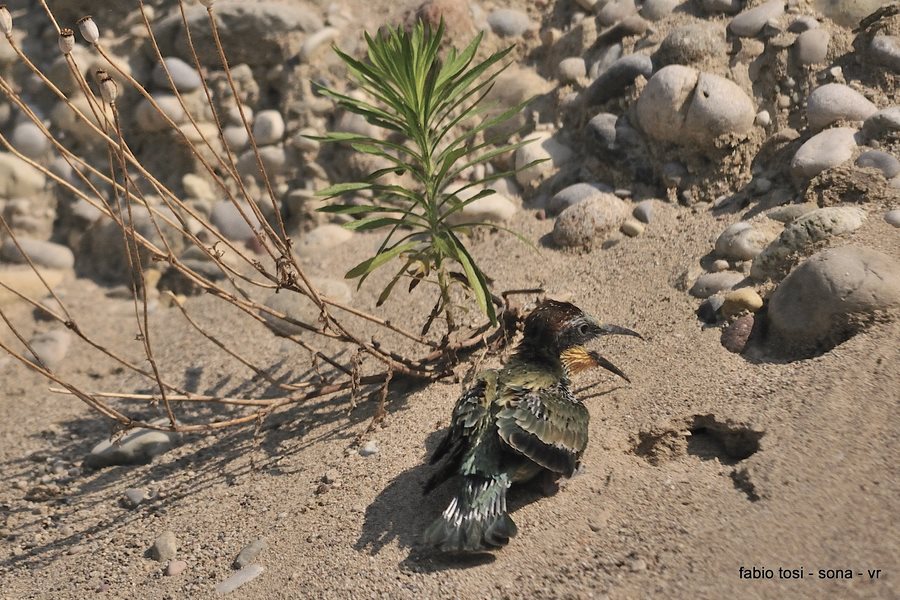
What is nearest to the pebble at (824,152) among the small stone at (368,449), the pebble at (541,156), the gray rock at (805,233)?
the gray rock at (805,233)

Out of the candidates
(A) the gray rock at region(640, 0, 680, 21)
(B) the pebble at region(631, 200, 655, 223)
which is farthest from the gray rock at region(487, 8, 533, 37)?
(B) the pebble at region(631, 200, 655, 223)

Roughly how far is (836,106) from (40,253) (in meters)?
5.09

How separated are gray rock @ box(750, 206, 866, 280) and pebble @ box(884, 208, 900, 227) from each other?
9cm

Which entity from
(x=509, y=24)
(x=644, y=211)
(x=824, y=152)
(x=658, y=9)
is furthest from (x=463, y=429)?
(x=509, y=24)

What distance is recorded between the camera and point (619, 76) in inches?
196

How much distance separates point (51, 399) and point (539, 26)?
399 cm

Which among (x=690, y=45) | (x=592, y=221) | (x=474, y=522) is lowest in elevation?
(x=474, y=522)

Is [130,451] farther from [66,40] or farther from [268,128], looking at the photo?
[268,128]

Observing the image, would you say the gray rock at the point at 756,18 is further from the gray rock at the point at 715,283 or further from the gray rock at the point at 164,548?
the gray rock at the point at 164,548

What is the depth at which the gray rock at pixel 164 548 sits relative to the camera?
3391mm

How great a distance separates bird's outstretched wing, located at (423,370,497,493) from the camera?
3172 mm

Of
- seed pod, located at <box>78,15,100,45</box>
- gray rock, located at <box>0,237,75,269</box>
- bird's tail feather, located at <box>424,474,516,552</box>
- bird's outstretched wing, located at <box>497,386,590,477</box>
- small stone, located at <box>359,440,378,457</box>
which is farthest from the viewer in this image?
gray rock, located at <box>0,237,75,269</box>

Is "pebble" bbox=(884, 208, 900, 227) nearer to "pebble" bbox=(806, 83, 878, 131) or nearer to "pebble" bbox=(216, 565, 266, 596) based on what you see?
"pebble" bbox=(806, 83, 878, 131)

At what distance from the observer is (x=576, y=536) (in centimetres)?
296
